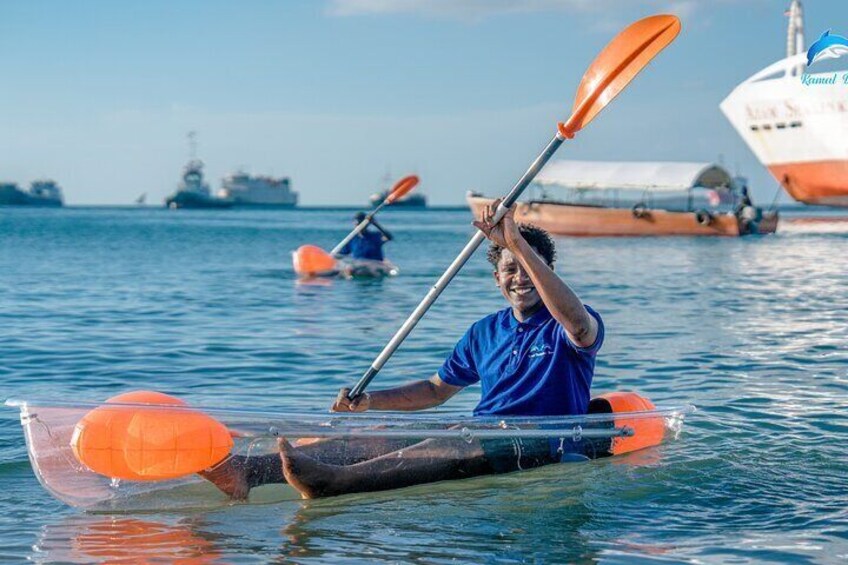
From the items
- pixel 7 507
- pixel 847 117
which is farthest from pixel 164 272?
pixel 847 117

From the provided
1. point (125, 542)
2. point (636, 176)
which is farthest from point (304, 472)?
point (636, 176)

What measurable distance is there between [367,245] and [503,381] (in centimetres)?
1735

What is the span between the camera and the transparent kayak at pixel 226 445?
20.9 feet

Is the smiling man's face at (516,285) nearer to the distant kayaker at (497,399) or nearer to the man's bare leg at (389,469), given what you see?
the distant kayaker at (497,399)

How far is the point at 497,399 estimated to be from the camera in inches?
272

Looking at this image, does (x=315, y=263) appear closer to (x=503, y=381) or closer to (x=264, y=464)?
(x=503, y=381)

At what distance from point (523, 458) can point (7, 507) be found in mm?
2901

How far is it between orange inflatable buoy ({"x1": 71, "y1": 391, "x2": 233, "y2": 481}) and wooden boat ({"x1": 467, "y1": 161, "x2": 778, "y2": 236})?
36.2m

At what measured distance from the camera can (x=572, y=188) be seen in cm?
5638

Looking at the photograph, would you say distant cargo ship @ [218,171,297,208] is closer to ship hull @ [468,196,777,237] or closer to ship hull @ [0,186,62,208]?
ship hull @ [0,186,62,208]

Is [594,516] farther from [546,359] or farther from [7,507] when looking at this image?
[7,507]

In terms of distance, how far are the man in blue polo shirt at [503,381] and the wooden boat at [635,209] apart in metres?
35.5

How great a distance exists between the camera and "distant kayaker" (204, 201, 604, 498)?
21.2 feet

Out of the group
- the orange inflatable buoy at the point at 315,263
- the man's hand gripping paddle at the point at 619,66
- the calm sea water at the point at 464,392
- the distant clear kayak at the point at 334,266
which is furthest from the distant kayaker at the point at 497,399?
the orange inflatable buoy at the point at 315,263
